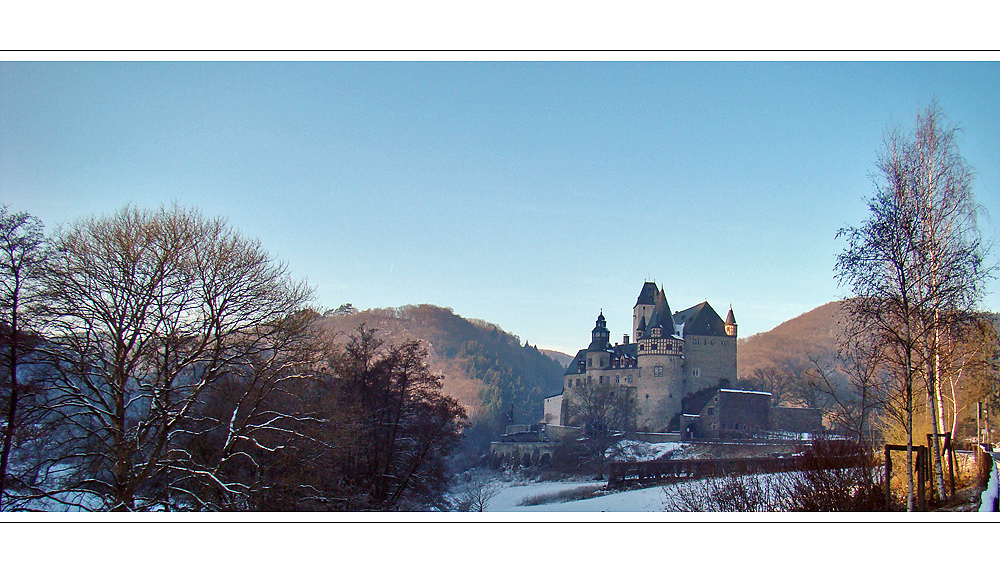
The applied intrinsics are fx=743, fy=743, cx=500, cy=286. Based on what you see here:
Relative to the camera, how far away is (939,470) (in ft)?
30.6

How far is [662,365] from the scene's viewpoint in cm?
4841

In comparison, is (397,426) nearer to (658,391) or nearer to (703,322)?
(658,391)

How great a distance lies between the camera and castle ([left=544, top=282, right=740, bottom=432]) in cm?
4747

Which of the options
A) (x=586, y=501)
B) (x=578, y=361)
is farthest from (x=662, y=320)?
(x=586, y=501)

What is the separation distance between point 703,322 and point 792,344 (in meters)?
27.6

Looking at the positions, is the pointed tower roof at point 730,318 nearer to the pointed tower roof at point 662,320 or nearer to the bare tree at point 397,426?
the pointed tower roof at point 662,320

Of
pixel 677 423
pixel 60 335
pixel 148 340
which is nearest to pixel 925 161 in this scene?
pixel 148 340

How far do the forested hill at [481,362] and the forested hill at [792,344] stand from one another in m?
19.1

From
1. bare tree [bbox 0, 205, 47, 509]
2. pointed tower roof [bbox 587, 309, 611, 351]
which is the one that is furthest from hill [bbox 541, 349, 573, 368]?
bare tree [bbox 0, 205, 47, 509]

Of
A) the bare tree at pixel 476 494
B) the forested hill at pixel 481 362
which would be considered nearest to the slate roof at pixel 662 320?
the forested hill at pixel 481 362

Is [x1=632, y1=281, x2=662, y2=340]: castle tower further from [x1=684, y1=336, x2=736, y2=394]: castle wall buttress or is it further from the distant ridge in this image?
the distant ridge

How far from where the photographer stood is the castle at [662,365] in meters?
47.5

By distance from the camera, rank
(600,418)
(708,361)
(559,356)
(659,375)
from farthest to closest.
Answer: (559,356), (708,361), (659,375), (600,418)

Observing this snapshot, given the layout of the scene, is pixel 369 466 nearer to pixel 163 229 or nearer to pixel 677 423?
pixel 163 229
